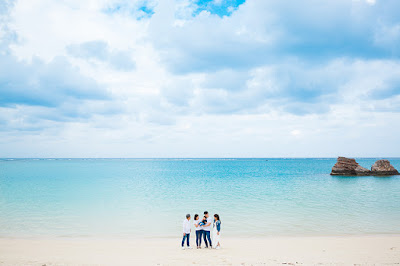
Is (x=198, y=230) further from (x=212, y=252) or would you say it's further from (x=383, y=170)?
(x=383, y=170)

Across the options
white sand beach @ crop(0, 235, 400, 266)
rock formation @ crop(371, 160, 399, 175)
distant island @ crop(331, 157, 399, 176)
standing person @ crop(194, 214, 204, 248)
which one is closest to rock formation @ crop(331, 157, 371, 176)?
distant island @ crop(331, 157, 399, 176)

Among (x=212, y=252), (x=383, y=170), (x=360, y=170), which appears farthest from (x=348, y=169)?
(x=212, y=252)

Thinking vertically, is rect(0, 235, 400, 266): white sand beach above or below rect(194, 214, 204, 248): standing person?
below

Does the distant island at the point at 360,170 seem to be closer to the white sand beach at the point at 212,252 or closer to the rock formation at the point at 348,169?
the rock formation at the point at 348,169

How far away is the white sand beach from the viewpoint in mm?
12516

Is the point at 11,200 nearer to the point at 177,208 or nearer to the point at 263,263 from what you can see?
the point at 177,208

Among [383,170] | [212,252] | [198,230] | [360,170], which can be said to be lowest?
[360,170]

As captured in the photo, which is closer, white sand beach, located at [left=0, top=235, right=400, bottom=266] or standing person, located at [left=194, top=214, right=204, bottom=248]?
white sand beach, located at [left=0, top=235, right=400, bottom=266]

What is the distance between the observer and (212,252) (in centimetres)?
1438

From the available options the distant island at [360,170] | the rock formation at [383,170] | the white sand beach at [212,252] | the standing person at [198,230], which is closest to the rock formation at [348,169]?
the distant island at [360,170]

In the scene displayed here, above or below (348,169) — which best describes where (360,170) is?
below

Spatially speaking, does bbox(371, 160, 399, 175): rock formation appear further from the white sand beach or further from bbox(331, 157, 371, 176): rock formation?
the white sand beach

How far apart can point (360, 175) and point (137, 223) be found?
75.2 metres

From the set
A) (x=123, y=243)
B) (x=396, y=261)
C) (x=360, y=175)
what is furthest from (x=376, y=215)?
(x=360, y=175)
